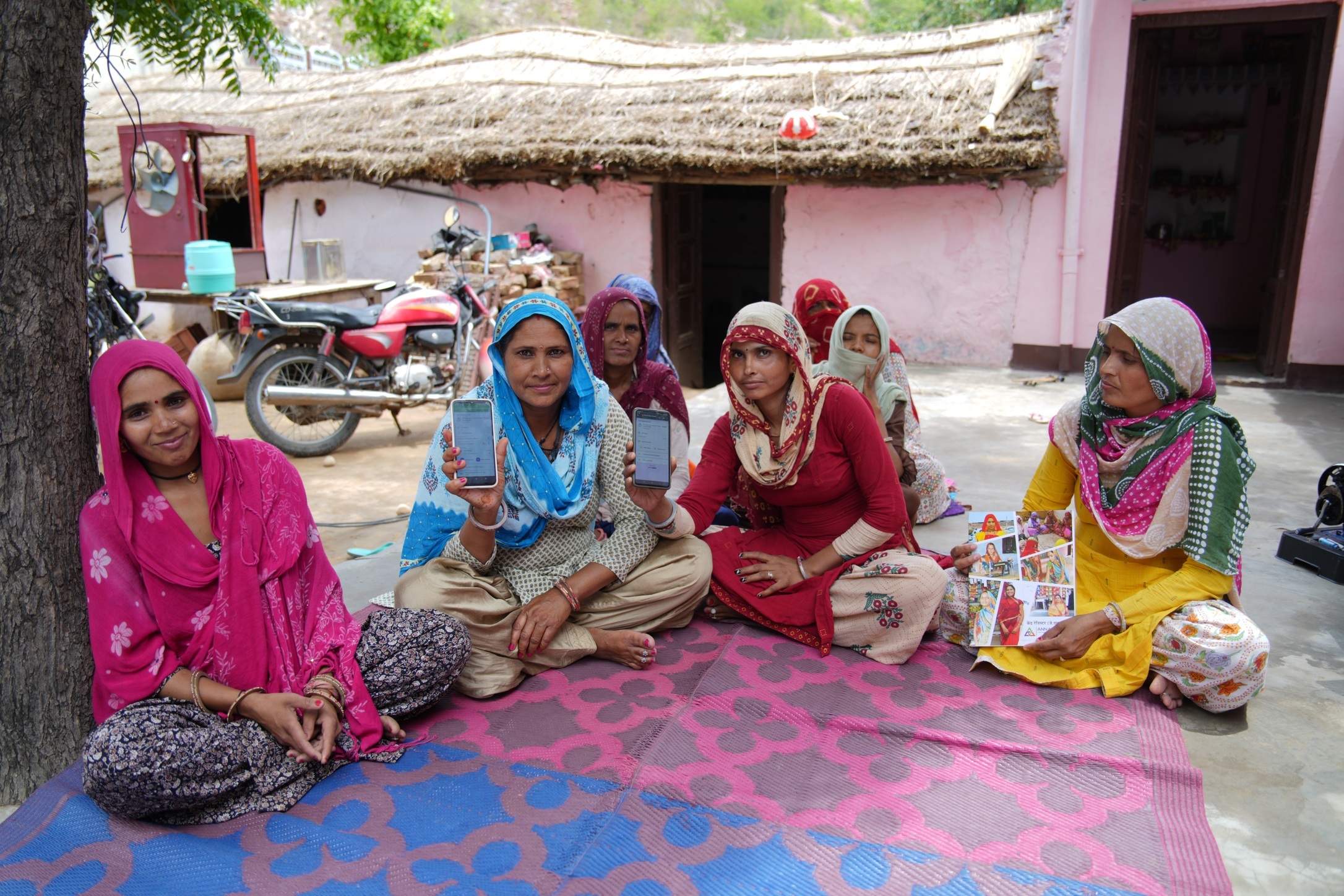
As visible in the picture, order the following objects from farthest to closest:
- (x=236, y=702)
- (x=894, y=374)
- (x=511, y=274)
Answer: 1. (x=511, y=274)
2. (x=894, y=374)
3. (x=236, y=702)

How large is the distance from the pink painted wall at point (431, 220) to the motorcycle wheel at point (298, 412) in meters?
3.59

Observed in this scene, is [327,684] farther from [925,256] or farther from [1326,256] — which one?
[1326,256]

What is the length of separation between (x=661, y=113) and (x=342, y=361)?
4200mm

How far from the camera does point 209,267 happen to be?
7.55m

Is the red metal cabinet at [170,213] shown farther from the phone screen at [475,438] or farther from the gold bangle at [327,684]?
the gold bangle at [327,684]

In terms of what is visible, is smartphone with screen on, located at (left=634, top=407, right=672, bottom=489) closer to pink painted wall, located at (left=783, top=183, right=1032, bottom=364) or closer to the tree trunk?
the tree trunk

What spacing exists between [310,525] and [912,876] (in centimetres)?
165

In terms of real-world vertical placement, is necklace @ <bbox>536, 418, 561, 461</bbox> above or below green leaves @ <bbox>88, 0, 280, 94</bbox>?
below

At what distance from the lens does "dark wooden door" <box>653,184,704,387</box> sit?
9453 millimetres

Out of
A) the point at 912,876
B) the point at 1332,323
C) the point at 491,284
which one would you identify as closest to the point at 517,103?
the point at 491,284

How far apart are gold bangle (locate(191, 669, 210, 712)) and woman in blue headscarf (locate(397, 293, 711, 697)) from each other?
0.65 m

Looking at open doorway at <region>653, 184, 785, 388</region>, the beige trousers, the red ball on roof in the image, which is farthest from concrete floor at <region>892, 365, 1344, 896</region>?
open doorway at <region>653, 184, 785, 388</region>

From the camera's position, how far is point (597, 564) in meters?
2.84

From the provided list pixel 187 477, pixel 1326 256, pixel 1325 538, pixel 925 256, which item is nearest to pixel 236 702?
pixel 187 477
